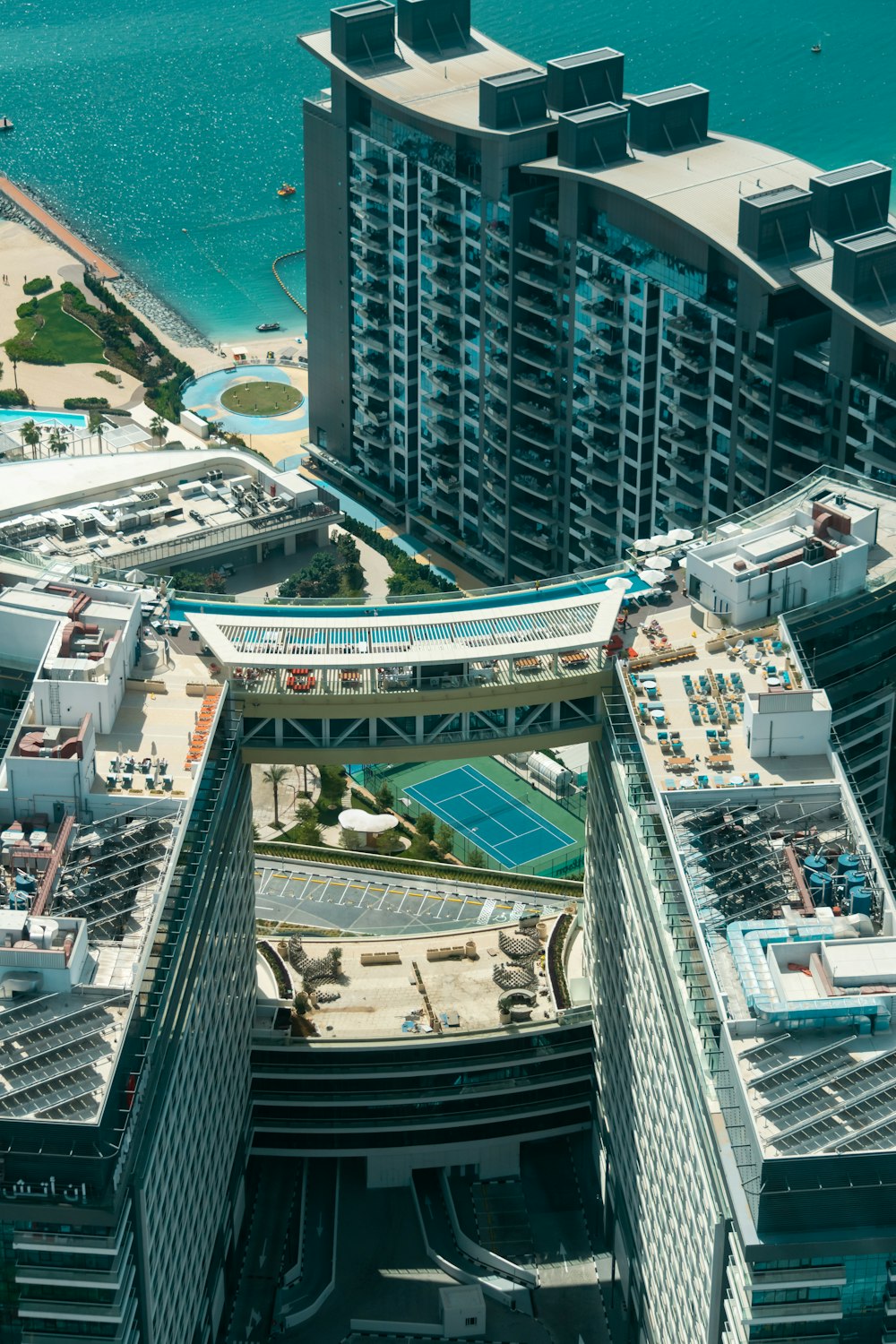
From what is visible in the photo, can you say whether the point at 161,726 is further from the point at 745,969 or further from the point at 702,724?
the point at 745,969

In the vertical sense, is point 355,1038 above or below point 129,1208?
below

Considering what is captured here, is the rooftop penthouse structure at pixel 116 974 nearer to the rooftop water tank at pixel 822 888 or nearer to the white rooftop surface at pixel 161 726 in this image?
the white rooftop surface at pixel 161 726

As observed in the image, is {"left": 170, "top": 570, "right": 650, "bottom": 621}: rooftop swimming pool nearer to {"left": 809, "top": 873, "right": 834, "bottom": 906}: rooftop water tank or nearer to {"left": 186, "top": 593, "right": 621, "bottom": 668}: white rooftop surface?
{"left": 186, "top": 593, "right": 621, "bottom": 668}: white rooftop surface

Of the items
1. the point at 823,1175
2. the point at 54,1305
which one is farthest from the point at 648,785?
the point at 54,1305

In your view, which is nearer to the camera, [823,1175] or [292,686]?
[823,1175]

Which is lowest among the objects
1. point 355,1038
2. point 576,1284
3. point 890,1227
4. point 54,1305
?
point 576,1284

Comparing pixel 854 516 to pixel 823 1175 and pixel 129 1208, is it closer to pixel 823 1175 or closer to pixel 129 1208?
pixel 823 1175

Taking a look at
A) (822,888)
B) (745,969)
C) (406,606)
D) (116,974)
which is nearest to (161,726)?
(406,606)
